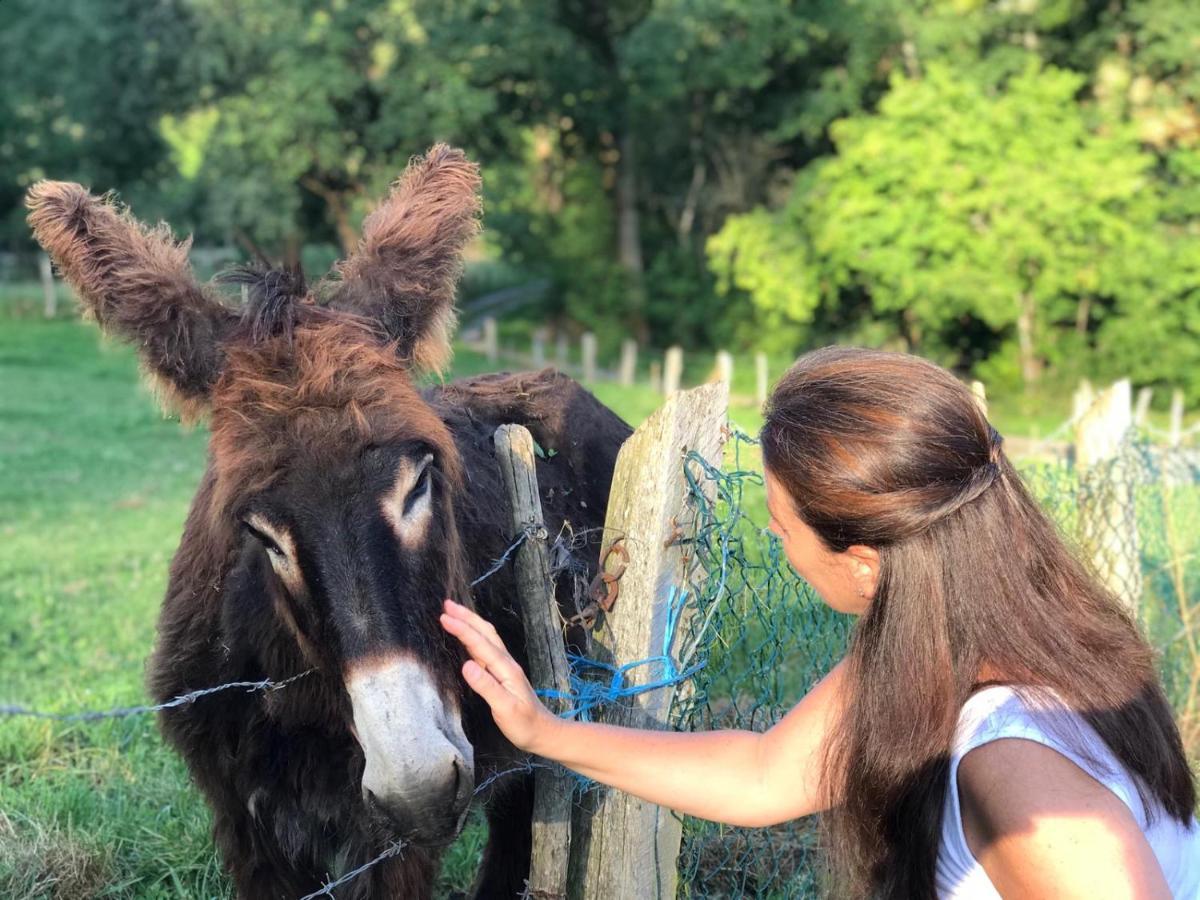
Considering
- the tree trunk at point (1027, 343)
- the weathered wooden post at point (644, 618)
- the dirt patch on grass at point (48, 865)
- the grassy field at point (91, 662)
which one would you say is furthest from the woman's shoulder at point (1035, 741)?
the tree trunk at point (1027, 343)

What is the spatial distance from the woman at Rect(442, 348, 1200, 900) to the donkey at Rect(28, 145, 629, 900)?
26 cm

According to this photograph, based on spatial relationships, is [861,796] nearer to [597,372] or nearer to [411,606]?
[411,606]

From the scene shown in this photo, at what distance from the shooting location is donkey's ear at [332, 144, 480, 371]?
3.12 metres

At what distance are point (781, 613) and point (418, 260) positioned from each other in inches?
70.3

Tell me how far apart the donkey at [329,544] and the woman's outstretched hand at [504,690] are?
0.16 meters

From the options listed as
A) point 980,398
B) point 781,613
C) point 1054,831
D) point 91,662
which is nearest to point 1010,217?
point 91,662

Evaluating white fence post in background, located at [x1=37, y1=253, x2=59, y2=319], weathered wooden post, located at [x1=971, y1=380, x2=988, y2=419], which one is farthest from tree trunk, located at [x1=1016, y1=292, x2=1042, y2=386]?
weathered wooden post, located at [x1=971, y1=380, x2=988, y2=419]

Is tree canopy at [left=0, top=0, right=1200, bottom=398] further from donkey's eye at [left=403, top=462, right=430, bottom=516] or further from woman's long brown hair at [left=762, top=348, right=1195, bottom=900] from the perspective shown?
woman's long brown hair at [left=762, top=348, right=1195, bottom=900]

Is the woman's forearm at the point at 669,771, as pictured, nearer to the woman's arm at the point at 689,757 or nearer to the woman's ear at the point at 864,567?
the woman's arm at the point at 689,757

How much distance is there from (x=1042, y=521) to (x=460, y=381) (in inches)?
102

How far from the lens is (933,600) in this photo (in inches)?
79.5

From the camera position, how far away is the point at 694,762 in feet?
7.31

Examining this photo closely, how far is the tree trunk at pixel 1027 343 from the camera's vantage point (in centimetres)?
2975

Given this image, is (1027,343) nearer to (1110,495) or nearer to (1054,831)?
(1110,495)
